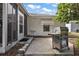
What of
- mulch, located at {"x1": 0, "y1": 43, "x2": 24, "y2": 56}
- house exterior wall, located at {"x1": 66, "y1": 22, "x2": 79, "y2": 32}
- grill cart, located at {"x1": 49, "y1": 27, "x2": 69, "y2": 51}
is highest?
house exterior wall, located at {"x1": 66, "y1": 22, "x2": 79, "y2": 32}

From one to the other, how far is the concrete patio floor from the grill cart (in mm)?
107

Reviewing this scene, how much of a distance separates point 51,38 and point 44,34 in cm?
20

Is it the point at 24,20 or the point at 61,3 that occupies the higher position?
the point at 61,3

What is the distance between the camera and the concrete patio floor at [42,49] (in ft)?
17.5

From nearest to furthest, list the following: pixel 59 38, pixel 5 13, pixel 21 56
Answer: pixel 21 56
pixel 59 38
pixel 5 13

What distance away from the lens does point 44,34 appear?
5.44 m

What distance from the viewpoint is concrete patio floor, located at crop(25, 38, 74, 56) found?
17.5ft

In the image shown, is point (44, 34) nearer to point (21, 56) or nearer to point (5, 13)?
point (21, 56)

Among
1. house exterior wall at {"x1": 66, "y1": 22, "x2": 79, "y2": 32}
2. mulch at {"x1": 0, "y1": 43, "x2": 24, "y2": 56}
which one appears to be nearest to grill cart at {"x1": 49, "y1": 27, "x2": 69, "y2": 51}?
house exterior wall at {"x1": 66, "y1": 22, "x2": 79, "y2": 32}

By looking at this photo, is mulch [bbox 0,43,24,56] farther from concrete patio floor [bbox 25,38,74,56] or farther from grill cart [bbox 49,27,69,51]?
grill cart [bbox 49,27,69,51]

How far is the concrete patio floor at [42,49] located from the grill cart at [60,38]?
0.35 feet

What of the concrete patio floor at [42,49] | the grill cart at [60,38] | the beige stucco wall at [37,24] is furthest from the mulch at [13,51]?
the grill cart at [60,38]

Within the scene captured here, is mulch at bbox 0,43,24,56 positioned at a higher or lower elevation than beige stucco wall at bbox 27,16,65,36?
lower

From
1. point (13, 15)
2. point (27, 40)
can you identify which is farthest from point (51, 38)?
point (13, 15)
